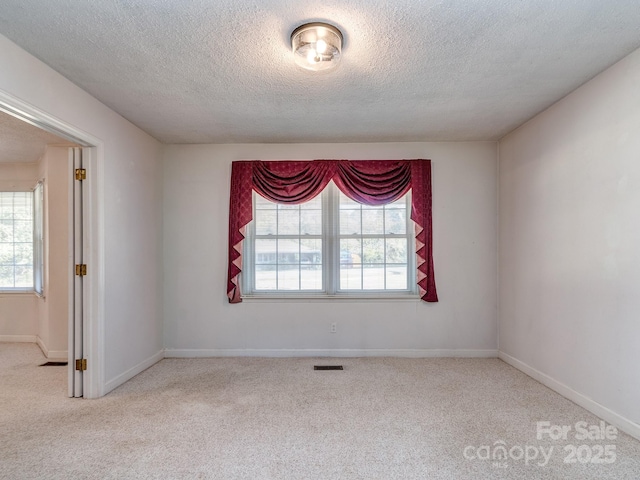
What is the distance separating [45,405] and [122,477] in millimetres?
1454

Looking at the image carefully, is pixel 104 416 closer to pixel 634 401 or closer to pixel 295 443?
pixel 295 443

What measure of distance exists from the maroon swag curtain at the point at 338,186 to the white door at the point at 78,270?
1431mm

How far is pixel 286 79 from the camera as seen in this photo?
2.52 meters

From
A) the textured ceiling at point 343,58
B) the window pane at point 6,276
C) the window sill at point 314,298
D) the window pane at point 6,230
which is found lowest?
the window sill at point 314,298

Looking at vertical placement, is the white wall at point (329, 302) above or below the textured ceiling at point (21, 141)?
below

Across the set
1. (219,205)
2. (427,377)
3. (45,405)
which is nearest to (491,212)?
(427,377)

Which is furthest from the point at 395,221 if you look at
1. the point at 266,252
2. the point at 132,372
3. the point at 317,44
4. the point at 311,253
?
the point at 132,372

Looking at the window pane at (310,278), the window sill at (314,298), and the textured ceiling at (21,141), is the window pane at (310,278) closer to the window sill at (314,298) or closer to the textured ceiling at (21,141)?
the window sill at (314,298)

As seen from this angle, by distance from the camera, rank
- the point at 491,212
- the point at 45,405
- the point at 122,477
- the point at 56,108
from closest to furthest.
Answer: the point at 122,477 < the point at 56,108 < the point at 45,405 < the point at 491,212

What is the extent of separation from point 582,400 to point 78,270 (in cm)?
428

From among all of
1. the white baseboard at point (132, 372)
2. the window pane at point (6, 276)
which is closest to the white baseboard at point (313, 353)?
the white baseboard at point (132, 372)

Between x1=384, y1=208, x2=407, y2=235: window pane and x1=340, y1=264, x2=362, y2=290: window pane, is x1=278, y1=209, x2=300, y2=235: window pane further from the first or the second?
x1=384, y1=208, x2=407, y2=235: window pane

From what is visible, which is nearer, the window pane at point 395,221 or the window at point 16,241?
the window pane at point 395,221

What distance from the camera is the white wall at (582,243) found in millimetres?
2291
